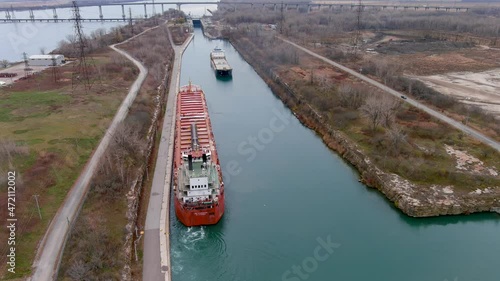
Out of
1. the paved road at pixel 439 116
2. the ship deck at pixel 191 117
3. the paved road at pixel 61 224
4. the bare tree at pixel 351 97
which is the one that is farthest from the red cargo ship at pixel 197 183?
the paved road at pixel 439 116

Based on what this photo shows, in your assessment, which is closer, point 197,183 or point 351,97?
point 197,183

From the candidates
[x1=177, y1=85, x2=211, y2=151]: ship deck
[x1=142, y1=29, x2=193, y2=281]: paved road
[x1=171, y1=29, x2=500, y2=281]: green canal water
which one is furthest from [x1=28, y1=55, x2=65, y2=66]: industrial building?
[x1=171, y1=29, x2=500, y2=281]: green canal water

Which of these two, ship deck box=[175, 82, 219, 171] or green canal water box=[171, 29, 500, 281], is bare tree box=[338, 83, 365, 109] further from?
ship deck box=[175, 82, 219, 171]

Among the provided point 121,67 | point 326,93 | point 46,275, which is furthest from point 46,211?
point 121,67

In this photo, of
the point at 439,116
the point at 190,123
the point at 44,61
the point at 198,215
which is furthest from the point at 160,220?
the point at 44,61

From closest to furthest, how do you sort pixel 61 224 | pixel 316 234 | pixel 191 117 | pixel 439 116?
pixel 61 224 → pixel 316 234 → pixel 191 117 → pixel 439 116

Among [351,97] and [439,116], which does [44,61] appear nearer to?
[351,97]

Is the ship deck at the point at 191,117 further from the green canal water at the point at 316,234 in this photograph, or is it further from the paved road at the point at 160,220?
the green canal water at the point at 316,234

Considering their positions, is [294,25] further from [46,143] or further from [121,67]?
[46,143]
